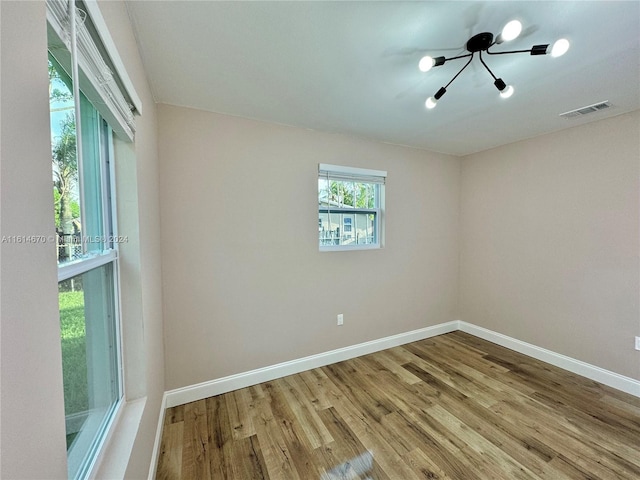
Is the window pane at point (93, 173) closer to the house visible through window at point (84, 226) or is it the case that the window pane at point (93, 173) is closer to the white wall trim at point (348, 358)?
the house visible through window at point (84, 226)

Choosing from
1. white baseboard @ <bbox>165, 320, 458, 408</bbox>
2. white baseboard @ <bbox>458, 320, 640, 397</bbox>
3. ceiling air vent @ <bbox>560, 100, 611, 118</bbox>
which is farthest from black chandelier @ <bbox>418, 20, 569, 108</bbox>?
white baseboard @ <bbox>458, 320, 640, 397</bbox>

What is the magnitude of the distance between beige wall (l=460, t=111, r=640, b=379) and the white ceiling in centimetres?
38

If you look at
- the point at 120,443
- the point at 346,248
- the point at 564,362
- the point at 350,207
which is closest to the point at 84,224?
the point at 120,443

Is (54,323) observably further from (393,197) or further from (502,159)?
(502,159)

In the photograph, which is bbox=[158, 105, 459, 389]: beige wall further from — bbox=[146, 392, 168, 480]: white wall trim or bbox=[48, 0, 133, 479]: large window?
bbox=[48, 0, 133, 479]: large window

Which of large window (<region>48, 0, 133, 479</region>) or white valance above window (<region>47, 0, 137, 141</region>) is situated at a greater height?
white valance above window (<region>47, 0, 137, 141</region>)

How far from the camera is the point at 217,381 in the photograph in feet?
7.38

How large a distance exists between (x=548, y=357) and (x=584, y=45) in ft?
9.46

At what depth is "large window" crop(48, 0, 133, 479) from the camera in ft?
2.37

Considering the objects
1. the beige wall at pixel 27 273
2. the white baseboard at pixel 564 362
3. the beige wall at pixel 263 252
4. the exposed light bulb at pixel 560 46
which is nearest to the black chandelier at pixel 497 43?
the exposed light bulb at pixel 560 46

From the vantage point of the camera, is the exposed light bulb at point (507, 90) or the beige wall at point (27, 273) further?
the exposed light bulb at point (507, 90)

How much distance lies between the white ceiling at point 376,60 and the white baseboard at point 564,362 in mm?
2360

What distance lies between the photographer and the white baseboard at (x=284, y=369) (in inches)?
84.4

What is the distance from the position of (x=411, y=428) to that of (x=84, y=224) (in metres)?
2.25
